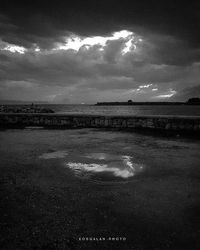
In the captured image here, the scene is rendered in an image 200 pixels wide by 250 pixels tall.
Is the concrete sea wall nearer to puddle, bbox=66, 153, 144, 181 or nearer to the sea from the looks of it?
the sea

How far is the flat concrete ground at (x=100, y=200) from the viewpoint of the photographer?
2951 millimetres

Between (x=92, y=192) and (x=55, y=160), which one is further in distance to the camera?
(x=55, y=160)

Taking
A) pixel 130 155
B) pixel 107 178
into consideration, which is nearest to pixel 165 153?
pixel 130 155

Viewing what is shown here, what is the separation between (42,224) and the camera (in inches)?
128

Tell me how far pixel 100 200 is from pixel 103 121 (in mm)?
10731

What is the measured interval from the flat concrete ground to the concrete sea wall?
215 inches

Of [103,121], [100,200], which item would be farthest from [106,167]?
[103,121]

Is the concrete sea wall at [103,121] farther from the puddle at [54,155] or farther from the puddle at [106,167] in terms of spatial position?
the puddle at [54,155]

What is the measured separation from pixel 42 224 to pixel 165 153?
5488 millimetres

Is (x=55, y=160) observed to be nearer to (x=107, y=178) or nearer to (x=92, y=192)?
A: (x=107, y=178)

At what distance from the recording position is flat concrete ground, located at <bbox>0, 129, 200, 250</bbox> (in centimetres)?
295

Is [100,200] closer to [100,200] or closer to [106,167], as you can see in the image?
[100,200]

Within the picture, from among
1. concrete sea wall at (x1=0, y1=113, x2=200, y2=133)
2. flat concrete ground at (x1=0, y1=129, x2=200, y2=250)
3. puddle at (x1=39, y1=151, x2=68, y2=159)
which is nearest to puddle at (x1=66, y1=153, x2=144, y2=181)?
flat concrete ground at (x1=0, y1=129, x2=200, y2=250)

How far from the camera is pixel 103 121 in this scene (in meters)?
14.6
